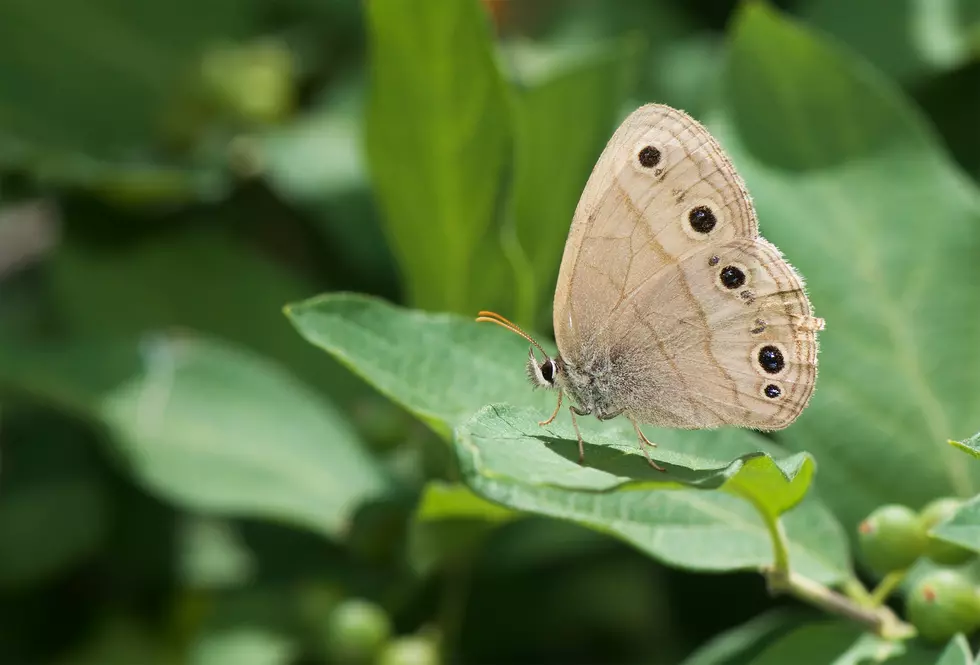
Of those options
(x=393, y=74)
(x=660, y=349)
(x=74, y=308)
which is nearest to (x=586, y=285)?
(x=660, y=349)

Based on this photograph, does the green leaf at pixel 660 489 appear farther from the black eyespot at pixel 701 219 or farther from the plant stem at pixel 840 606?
the black eyespot at pixel 701 219

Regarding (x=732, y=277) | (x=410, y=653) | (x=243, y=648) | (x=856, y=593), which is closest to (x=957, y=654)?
(x=856, y=593)

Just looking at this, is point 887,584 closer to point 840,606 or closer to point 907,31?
point 840,606

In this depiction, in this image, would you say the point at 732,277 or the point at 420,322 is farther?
the point at 732,277

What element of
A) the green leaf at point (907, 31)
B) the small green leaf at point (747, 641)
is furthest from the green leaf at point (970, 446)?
the green leaf at point (907, 31)

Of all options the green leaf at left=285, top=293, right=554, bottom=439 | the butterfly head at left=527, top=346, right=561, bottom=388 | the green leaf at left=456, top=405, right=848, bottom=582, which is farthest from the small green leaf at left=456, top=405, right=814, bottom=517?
the butterfly head at left=527, top=346, right=561, bottom=388

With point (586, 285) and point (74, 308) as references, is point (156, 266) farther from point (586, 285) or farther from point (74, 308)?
point (586, 285)
